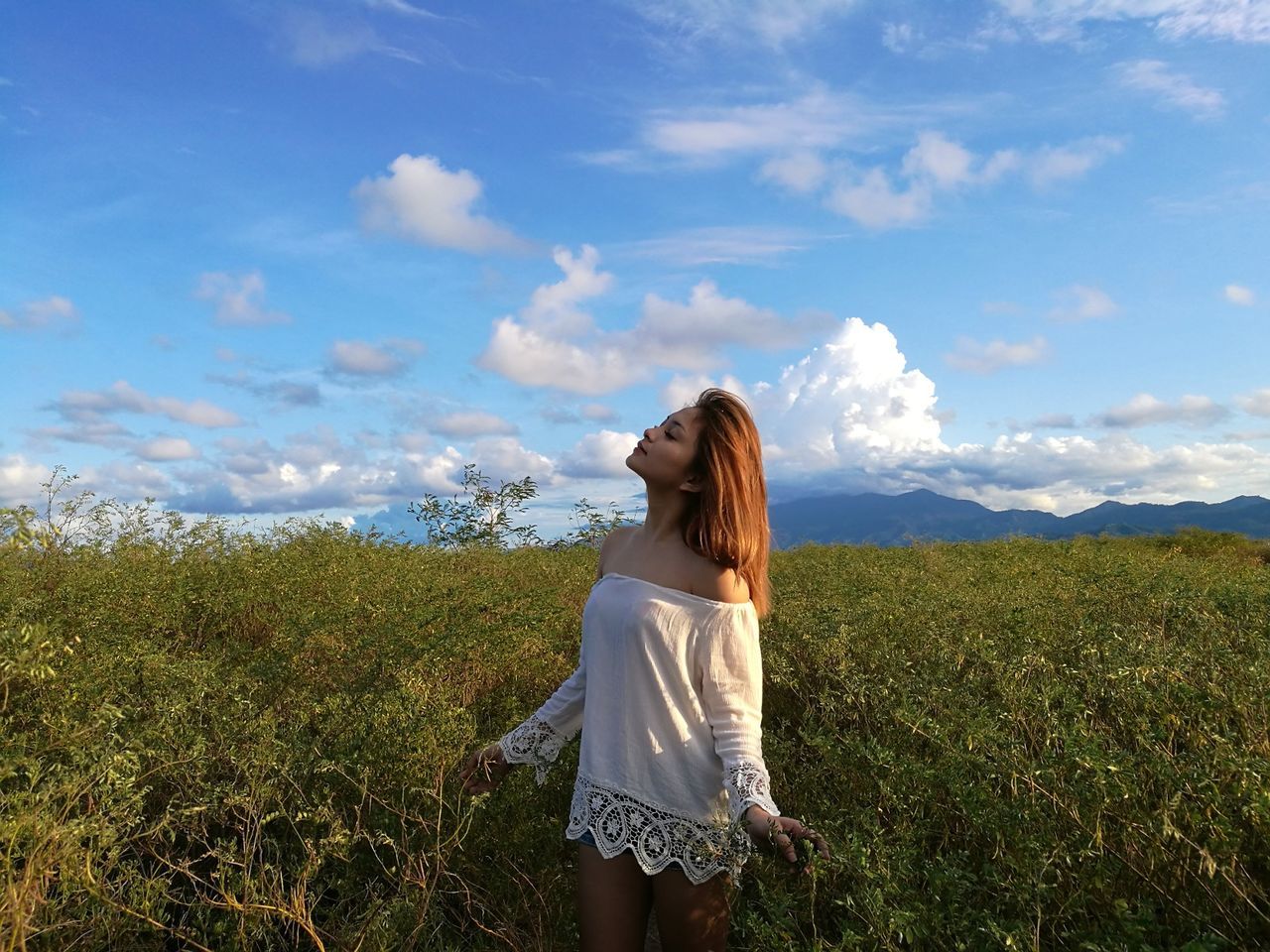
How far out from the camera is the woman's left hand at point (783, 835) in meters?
1.99

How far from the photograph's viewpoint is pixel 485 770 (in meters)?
2.85

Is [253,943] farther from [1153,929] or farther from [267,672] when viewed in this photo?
[1153,929]

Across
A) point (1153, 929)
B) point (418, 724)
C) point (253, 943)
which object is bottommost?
point (253, 943)

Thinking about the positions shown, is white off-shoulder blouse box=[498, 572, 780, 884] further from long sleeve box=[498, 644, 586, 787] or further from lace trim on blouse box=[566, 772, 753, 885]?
long sleeve box=[498, 644, 586, 787]

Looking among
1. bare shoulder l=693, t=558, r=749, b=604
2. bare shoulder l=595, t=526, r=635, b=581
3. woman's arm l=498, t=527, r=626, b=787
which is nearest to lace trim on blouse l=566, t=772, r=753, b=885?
woman's arm l=498, t=527, r=626, b=787

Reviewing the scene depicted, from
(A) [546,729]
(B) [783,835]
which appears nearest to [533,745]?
(A) [546,729]

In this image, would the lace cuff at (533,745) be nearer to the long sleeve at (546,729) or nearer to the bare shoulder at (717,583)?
the long sleeve at (546,729)

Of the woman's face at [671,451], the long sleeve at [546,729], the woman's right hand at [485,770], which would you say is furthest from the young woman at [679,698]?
the woman's right hand at [485,770]

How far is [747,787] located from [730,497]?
0.76m

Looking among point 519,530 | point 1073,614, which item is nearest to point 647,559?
point 1073,614

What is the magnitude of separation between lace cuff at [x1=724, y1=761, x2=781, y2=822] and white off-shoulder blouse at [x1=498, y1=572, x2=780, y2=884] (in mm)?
33

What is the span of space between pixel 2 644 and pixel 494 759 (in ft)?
7.56

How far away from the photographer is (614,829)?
93.8 inches

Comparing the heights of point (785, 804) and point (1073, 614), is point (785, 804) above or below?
below
